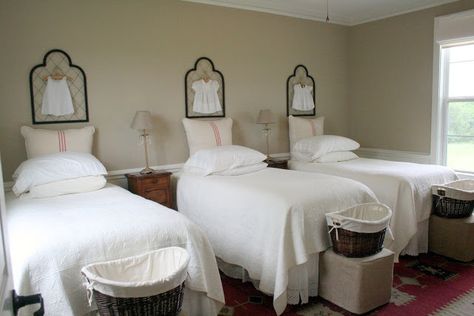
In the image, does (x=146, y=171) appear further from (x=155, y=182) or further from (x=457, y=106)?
(x=457, y=106)

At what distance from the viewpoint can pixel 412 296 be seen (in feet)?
8.78

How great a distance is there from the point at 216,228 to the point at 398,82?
10.3 feet

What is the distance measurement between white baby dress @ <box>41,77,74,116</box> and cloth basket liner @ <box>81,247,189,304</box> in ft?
6.58

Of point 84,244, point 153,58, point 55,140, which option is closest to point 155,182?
point 55,140

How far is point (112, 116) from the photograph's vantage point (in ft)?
11.8

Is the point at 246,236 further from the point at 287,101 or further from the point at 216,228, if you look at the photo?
the point at 287,101

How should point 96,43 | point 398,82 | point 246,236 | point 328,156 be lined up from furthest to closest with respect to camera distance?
point 398,82 → point 328,156 → point 96,43 → point 246,236

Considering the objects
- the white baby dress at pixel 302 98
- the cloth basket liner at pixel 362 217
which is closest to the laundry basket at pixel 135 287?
the cloth basket liner at pixel 362 217

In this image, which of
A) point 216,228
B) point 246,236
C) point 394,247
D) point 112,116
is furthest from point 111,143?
point 394,247

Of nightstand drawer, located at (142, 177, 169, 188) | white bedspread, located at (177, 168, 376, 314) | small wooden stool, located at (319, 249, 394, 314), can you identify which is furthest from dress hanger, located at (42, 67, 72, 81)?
small wooden stool, located at (319, 249, 394, 314)

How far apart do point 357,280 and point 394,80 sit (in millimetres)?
3170

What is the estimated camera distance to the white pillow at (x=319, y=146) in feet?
13.8

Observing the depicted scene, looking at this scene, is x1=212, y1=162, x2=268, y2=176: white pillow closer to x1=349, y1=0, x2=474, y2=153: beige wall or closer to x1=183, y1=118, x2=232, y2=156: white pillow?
x1=183, y1=118, x2=232, y2=156: white pillow

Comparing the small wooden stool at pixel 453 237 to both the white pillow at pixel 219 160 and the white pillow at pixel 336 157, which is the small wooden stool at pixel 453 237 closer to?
the white pillow at pixel 336 157
